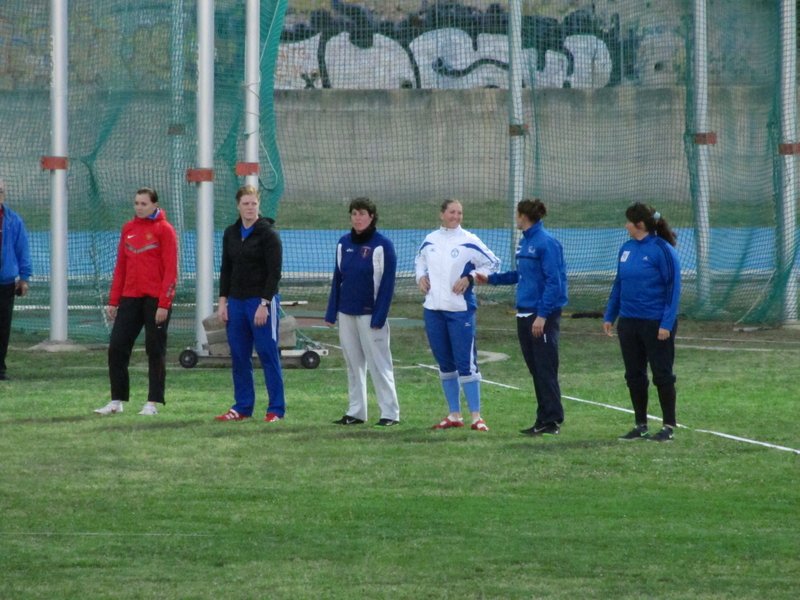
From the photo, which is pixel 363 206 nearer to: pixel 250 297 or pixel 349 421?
pixel 250 297

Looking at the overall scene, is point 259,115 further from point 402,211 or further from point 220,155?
point 402,211

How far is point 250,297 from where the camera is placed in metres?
9.28

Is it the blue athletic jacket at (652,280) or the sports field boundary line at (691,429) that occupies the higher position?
the blue athletic jacket at (652,280)

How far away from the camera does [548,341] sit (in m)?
8.90

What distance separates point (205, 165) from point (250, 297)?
415 centimetres

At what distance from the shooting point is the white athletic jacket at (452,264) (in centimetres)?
895

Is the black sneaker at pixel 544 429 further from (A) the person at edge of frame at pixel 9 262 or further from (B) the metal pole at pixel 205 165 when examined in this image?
(A) the person at edge of frame at pixel 9 262

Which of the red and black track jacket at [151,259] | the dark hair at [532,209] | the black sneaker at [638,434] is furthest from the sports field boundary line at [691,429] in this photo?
the red and black track jacket at [151,259]

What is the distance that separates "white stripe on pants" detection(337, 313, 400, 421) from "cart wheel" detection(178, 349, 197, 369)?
12.0 feet

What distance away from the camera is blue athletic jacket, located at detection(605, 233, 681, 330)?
8.52 m

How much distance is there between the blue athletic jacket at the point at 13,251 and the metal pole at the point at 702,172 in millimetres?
9077

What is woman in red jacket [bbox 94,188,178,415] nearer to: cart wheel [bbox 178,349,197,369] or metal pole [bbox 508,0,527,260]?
cart wheel [bbox 178,349,197,369]

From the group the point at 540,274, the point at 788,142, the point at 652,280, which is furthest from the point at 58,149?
the point at 788,142

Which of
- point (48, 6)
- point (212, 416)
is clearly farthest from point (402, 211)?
point (212, 416)
